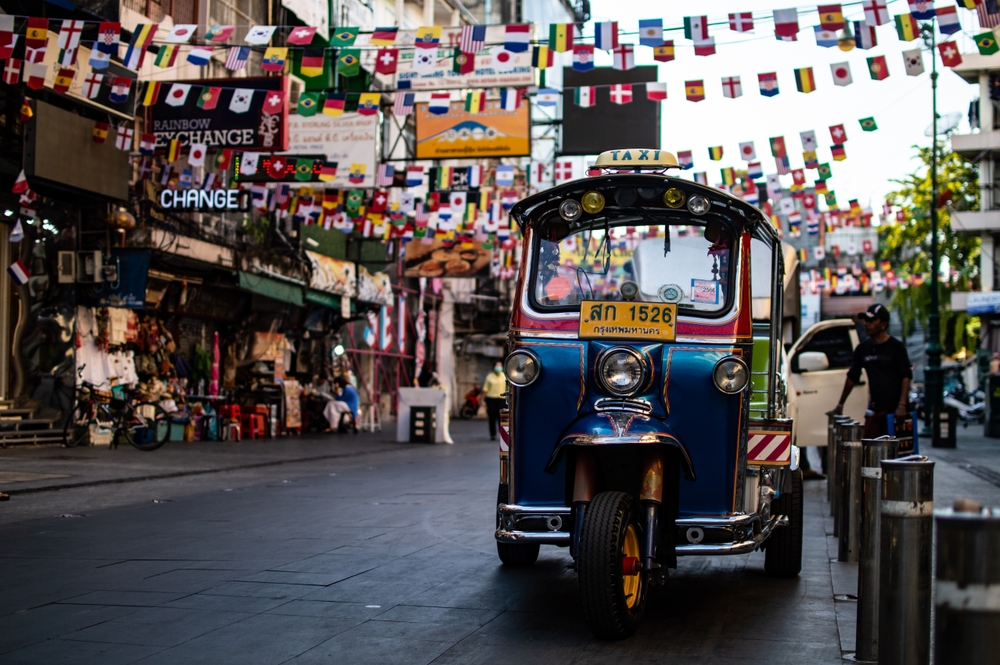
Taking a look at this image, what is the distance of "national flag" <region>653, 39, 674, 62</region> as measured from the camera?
13919 mm

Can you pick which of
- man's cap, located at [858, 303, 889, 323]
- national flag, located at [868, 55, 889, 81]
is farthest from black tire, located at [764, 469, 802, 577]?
national flag, located at [868, 55, 889, 81]

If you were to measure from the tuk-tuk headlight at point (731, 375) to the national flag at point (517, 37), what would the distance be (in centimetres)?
924

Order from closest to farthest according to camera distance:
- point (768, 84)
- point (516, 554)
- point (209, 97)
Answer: point (516, 554), point (768, 84), point (209, 97)

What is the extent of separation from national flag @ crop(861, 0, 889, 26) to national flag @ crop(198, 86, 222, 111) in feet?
32.4

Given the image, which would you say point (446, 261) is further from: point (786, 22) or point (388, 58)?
point (786, 22)

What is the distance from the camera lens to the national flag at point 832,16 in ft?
41.9

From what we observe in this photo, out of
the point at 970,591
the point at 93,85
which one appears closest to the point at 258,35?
the point at 93,85

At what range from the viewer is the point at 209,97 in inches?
689

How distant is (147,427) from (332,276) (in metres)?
9.23

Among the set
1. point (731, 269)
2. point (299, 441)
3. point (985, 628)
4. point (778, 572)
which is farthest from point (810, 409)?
point (985, 628)

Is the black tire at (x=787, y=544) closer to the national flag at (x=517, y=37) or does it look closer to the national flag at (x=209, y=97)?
the national flag at (x=517, y=37)

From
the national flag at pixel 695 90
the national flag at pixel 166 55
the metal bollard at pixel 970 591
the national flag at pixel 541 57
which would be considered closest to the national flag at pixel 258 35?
the national flag at pixel 166 55

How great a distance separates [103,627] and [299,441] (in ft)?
59.8

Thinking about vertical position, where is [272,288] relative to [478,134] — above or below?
below
